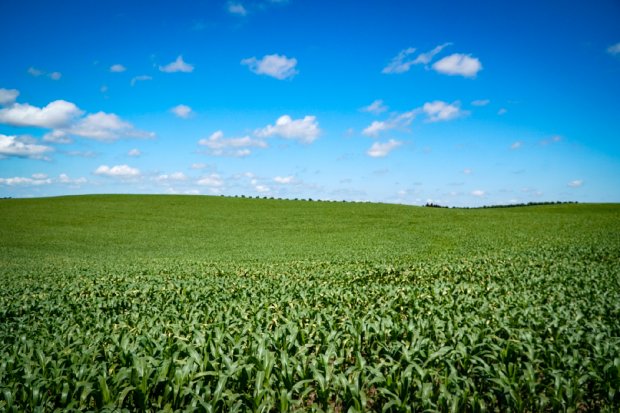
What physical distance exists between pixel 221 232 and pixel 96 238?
53.4ft

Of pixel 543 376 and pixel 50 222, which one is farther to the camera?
pixel 50 222

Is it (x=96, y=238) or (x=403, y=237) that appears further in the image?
(x=96, y=238)

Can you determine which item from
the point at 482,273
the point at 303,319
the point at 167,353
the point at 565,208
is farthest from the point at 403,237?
the point at 565,208

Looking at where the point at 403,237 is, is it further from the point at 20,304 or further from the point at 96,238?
the point at 96,238

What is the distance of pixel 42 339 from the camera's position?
7.95 meters

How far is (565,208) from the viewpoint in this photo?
273 feet

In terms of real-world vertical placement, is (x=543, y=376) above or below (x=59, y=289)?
above

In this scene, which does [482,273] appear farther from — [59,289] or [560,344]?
[59,289]

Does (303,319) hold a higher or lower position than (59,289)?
higher

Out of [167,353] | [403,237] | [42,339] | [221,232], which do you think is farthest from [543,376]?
[221,232]

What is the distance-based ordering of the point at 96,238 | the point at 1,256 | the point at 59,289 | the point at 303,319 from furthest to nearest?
the point at 96,238, the point at 1,256, the point at 59,289, the point at 303,319

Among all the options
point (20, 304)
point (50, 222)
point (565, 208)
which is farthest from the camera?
point (565, 208)

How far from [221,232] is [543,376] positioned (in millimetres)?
48938

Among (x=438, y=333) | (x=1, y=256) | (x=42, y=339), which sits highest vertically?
(x=438, y=333)
